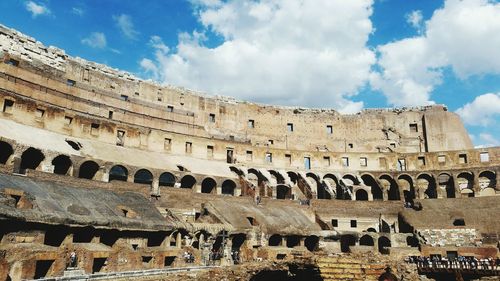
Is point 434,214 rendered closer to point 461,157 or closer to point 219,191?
point 461,157

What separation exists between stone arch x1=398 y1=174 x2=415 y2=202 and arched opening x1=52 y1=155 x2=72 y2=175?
133 feet

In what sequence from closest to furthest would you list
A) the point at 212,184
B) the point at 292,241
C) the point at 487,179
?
the point at 292,241 < the point at 212,184 < the point at 487,179

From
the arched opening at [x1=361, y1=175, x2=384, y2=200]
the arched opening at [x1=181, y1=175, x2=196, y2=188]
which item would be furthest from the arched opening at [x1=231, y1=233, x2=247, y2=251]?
the arched opening at [x1=361, y1=175, x2=384, y2=200]

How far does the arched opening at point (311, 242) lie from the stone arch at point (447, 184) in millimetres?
22832

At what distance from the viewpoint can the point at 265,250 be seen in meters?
32.6

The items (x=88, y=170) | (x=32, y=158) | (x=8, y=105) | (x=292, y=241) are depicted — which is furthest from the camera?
(x=292, y=241)

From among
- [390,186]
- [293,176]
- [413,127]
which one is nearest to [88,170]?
[293,176]

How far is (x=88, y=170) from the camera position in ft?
124

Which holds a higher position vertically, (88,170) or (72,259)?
(88,170)

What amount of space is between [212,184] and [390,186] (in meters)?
25.4

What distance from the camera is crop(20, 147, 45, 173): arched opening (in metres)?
32.9

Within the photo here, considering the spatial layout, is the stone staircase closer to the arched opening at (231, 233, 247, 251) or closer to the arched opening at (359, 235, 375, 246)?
the arched opening at (231, 233, 247, 251)

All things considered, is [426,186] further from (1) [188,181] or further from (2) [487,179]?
(1) [188,181]

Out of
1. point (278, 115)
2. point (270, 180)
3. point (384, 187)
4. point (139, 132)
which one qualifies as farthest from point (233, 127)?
point (384, 187)
